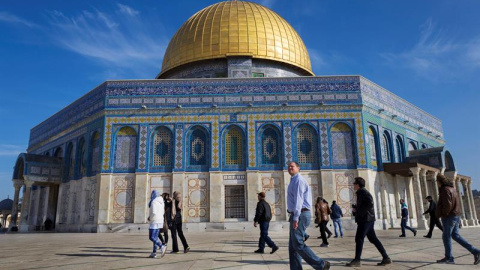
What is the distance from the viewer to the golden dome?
23203 mm

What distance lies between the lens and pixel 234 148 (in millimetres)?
19406

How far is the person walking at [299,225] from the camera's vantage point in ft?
15.8

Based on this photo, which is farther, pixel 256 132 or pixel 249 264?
pixel 256 132

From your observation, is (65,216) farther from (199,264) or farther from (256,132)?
(199,264)

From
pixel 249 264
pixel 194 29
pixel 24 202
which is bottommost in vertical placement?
pixel 249 264

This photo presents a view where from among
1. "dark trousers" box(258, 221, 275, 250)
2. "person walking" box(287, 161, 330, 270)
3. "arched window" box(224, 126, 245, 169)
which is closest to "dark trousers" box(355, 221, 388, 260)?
"person walking" box(287, 161, 330, 270)

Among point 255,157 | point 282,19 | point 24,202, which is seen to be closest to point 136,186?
point 255,157

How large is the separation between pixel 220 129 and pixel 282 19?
11383 millimetres

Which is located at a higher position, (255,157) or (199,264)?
(255,157)

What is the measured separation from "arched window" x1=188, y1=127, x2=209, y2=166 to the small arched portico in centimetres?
969

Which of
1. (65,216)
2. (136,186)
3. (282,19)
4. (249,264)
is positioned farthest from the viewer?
(282,19)

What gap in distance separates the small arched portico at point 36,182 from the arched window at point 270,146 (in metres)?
13.3

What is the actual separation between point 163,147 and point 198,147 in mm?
1854

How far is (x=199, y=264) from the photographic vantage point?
620 centimetres
